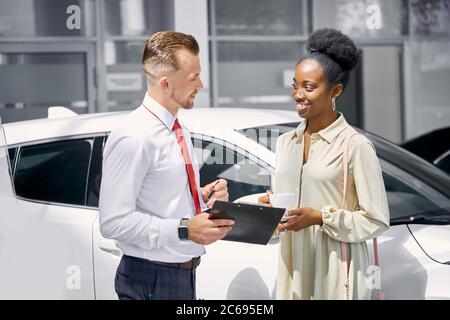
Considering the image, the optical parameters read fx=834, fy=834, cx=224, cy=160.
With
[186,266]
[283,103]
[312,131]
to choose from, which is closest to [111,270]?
[186,266]

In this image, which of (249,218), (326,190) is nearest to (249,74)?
(326,190)

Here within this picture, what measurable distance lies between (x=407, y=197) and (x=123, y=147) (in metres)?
1.81

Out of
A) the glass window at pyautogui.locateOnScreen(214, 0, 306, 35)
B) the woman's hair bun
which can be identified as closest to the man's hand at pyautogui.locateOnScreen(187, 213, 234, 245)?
the woman's hair bun

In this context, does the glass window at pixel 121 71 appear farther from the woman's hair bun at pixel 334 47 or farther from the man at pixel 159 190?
the man at pixel 159 190

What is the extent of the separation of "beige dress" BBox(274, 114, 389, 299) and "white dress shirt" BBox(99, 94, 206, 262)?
0.44 meters

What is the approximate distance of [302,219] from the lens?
2.92 m

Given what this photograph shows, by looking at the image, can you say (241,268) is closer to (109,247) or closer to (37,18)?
(109,247)

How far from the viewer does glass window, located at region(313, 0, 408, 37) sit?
1075 centimetres

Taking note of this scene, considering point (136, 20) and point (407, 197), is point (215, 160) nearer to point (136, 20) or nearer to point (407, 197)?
point (407, 197)

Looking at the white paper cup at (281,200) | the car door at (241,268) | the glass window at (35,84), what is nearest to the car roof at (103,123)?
the car door at (241,268)

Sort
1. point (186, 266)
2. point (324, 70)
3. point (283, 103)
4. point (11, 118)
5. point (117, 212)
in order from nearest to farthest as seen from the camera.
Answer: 1. point (117, 212)
2. point (186, 266)
3. point (324, 70)
4. point (11, 118)
5. point (283, 103)

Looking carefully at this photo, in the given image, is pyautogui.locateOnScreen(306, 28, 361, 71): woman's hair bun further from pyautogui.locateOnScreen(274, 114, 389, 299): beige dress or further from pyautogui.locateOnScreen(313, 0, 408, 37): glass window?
pyautogui.locateOnScreen(313, 0, 408, 37): glass window

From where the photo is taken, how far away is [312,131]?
3.15 m
